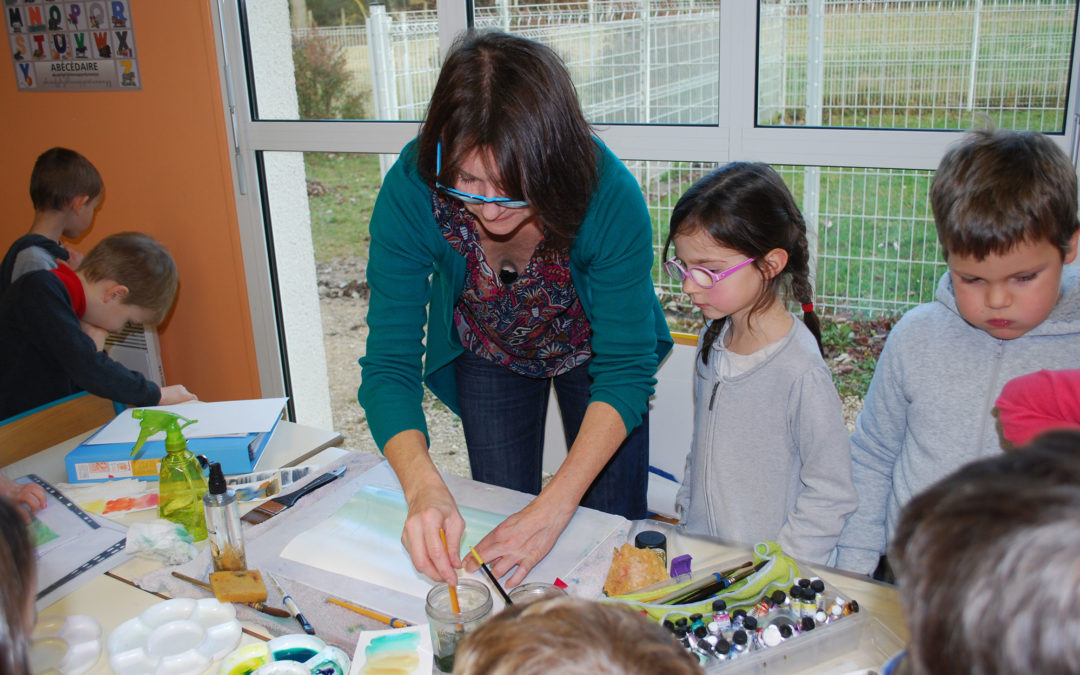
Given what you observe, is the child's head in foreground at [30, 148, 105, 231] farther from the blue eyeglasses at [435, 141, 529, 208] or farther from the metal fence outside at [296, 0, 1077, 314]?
the blue eyeglasses at [435, 141, 529, 208]

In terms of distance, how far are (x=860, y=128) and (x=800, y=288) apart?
0.62 m

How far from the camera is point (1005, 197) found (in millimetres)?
1273

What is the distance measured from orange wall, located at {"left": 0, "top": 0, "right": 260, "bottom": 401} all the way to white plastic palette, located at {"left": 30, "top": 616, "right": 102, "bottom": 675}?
1947mm

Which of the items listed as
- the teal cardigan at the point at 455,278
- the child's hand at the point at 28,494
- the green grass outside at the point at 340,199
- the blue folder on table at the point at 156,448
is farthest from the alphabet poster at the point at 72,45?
the teal cardigan at the point at 455,278

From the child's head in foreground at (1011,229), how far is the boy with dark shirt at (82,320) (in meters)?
1.78

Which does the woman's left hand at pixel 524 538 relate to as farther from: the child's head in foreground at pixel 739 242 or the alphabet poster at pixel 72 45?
the alphabet poster at pixel 72 45

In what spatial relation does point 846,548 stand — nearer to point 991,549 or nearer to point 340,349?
point 991,549

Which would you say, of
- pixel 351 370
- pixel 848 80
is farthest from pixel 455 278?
pixel 351 370

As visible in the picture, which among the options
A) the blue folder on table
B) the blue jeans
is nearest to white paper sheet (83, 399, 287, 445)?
the blue folder on table

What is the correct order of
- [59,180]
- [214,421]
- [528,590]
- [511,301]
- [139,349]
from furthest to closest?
[139,349], [59,180], [214,421], [511,301], [528,590]

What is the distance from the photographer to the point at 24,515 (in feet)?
2.08

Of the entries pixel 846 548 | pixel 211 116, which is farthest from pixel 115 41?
pixel 846 548

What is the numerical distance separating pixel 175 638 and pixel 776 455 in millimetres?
1053

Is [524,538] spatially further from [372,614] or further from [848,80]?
[848,80]
